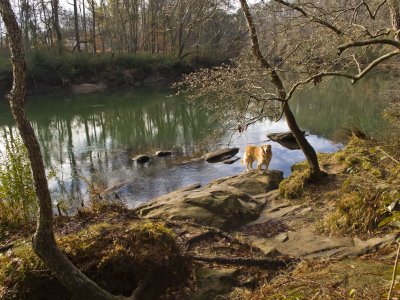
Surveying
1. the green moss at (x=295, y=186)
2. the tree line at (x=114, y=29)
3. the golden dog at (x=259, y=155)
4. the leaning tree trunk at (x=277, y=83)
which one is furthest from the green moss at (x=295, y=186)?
the tree line at (x=114, y=29)

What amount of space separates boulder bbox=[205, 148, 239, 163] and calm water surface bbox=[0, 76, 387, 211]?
1.82 feet

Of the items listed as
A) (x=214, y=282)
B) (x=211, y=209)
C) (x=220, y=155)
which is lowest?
(x=220, y=155)

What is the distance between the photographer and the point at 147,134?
20.9 meters

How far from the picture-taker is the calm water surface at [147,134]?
1332 cm

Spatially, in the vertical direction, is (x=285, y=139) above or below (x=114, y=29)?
below

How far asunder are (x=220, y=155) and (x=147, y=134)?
659 centimetres

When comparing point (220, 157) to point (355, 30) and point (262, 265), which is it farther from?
point (262, 265)

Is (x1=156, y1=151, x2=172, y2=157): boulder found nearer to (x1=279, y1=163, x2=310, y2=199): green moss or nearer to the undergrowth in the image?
(x1=279, y1=163, x2=310, y2=199): green moss

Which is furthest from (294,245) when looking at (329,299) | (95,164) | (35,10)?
(35,10)

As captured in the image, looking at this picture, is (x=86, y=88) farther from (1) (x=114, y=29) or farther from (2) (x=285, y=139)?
(2) (x=285, y=139)

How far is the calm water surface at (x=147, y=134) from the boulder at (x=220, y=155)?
555 mm

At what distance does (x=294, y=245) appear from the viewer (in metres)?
6.02

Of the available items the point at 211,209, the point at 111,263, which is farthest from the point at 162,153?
the point at 111,263

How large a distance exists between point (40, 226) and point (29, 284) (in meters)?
0.59
